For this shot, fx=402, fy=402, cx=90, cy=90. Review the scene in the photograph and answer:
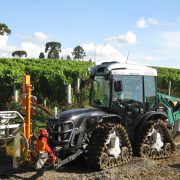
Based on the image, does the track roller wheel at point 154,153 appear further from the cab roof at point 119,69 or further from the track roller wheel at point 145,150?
the cab roof at point 119,69

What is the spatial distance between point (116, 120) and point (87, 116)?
2.56ft

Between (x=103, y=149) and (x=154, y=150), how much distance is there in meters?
1.83

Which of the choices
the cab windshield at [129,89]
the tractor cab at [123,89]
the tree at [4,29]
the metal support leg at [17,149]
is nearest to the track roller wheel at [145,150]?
the tractor cab at [123,89]

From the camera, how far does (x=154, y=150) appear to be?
9469mm

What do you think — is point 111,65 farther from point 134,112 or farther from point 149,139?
point 149,139

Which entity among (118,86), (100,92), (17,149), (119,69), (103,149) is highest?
(119,69)

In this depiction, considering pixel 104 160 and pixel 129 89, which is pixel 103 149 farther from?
pixel 129 89

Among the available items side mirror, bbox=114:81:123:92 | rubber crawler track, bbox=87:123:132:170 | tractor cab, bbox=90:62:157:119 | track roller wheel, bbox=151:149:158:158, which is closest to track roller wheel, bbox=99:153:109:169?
rubber crawler track, bbox=87:123:132:170

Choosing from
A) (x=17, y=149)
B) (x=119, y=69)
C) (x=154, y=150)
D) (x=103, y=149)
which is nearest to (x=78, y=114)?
(x=103, y=149)

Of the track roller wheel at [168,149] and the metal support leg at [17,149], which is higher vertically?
the metal support leg at [17,149]

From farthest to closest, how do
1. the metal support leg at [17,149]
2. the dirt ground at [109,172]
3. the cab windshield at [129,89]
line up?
the cab windshield at [129,89]
the dirt ground at [109,172]
the metal support leg at [17,149]

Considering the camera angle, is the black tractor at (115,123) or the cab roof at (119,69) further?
the cab roof at (119,69)

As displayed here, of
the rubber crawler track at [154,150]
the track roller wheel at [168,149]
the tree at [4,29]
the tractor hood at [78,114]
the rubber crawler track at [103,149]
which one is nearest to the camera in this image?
the rubber crawler track at [103,149]

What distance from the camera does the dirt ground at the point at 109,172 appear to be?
761cm
